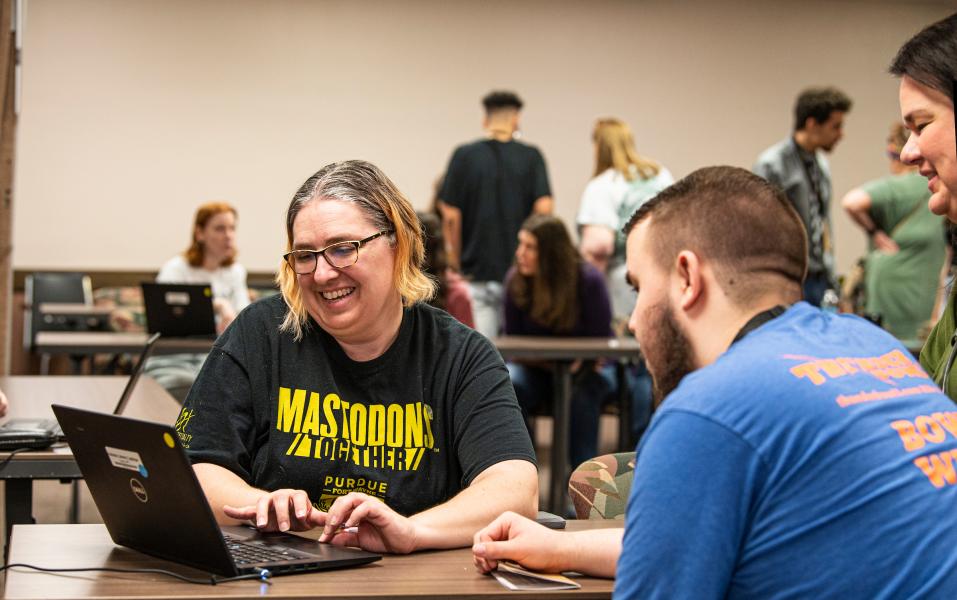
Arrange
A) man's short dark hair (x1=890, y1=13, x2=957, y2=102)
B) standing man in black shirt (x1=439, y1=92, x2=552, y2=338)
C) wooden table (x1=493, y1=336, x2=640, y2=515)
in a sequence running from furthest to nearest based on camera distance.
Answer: standing man in black shirt (x1=439, y1=92, x2=552, y2=338) → wooden table (x1=493, y1=336, x2=640, y2=515) → man's short dark hair (x1=890, y1=13, x2=957, y2=102)

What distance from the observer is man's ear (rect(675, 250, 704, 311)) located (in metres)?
1.30

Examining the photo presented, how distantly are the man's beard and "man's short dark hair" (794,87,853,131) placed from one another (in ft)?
15.9

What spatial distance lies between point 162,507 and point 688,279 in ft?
2.29

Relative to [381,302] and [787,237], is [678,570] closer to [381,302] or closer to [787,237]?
[787,237]

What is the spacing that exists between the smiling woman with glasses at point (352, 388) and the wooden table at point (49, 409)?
477mm

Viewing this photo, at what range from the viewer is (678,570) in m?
1.12

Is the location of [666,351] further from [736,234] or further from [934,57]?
[934,57]

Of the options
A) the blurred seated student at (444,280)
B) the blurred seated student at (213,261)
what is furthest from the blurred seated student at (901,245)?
the blurred seated student at (213,261)

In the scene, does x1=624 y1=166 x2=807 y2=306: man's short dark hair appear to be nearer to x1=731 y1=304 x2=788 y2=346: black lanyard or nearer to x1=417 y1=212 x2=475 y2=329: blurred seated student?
x1=731 y1=304 x2=788 y2=346: black lanyard

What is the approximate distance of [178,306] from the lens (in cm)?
411

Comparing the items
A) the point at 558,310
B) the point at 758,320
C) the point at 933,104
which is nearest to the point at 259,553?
the point at 758,320

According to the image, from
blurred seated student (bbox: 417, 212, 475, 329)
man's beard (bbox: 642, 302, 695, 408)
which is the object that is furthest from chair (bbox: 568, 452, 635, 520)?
blurred seated student (bbox: 417, 212, 475, 329)

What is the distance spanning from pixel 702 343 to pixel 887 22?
30.2ft

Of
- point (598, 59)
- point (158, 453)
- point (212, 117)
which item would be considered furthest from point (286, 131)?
point (158, 453)
